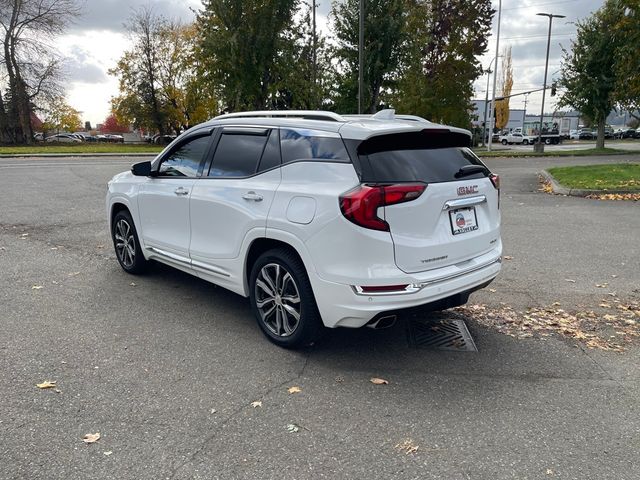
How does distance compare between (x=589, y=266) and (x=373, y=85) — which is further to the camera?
(x=373, y=85)

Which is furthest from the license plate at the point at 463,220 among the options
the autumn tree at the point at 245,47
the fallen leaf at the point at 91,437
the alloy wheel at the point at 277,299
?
the autumn tree at the point at 245,47

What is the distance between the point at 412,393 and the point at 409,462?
2.46 feet

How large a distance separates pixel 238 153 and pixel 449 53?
32.6 metres

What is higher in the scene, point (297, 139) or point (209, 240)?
point (297, 139)

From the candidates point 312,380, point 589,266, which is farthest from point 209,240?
point 589,266

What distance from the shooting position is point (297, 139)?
4.02 metres

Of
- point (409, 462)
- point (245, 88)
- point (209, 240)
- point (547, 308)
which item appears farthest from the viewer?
point (245, 88)

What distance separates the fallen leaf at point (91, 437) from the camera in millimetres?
2901

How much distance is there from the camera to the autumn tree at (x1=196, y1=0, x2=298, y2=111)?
2419 cm

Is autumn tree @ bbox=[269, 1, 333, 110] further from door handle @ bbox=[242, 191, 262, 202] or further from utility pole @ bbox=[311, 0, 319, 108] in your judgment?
door handle @ bbox=[242, 191, 262, 202]

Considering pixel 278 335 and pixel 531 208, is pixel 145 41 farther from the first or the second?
pixel 278 335

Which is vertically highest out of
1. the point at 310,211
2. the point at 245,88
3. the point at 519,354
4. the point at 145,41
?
the point at 145,41

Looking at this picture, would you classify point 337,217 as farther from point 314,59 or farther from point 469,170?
point 314,59

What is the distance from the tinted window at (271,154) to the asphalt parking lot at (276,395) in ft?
4.69
